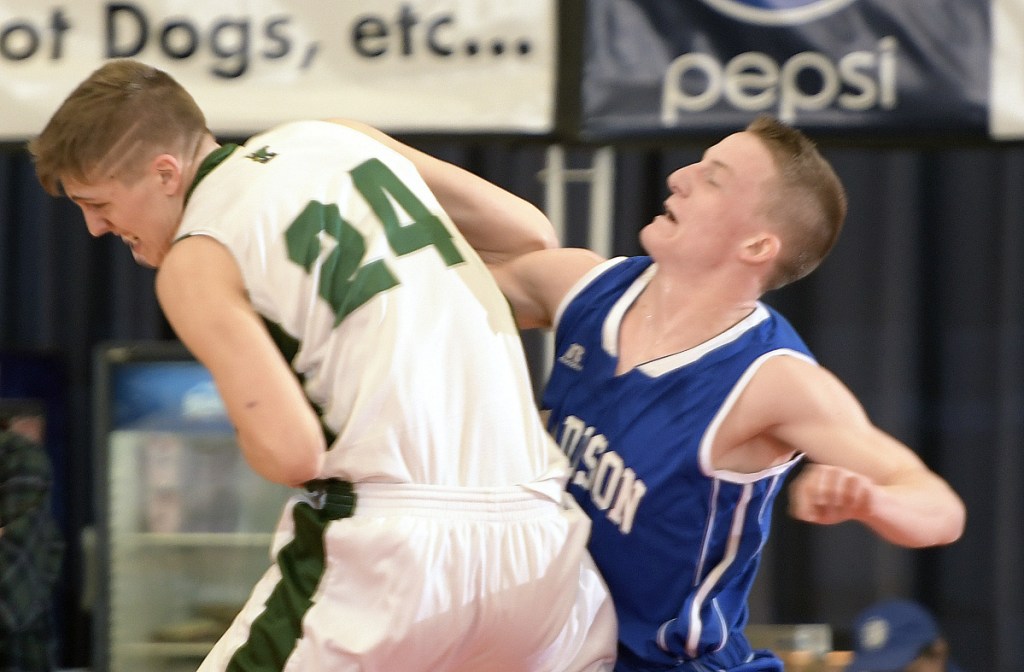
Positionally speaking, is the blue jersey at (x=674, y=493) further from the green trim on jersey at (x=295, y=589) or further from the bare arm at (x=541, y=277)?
the green trim on jersey at (x=295, y=589)

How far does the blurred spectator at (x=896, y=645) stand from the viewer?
3.61m

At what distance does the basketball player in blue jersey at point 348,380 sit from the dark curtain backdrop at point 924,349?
2759 millimetres

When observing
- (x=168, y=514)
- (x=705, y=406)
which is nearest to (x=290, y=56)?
(x=705, y=406)

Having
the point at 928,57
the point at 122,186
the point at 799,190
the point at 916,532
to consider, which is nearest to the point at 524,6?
the point at 928,57

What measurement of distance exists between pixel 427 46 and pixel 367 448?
1589 mm

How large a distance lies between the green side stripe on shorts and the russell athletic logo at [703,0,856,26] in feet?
5.84

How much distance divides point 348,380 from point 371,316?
10 centimetres

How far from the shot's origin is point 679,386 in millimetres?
2127

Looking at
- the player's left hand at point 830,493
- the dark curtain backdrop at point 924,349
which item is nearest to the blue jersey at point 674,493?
the player's left hand at point 830,493

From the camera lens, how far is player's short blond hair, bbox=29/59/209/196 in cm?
192

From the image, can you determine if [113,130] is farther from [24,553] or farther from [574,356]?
[24,553]

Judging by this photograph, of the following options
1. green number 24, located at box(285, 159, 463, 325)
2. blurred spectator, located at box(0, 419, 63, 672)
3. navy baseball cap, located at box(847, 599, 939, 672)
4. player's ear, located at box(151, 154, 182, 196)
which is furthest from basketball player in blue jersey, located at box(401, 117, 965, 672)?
blurred spectator, located at box(0, 419, 63, 672)

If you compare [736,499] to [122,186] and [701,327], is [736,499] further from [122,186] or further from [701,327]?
[122,186]

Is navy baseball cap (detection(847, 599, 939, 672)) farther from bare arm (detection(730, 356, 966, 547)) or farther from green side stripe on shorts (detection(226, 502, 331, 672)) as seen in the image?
green side stripe on shorts (detection(226, 502, 331, 672))
